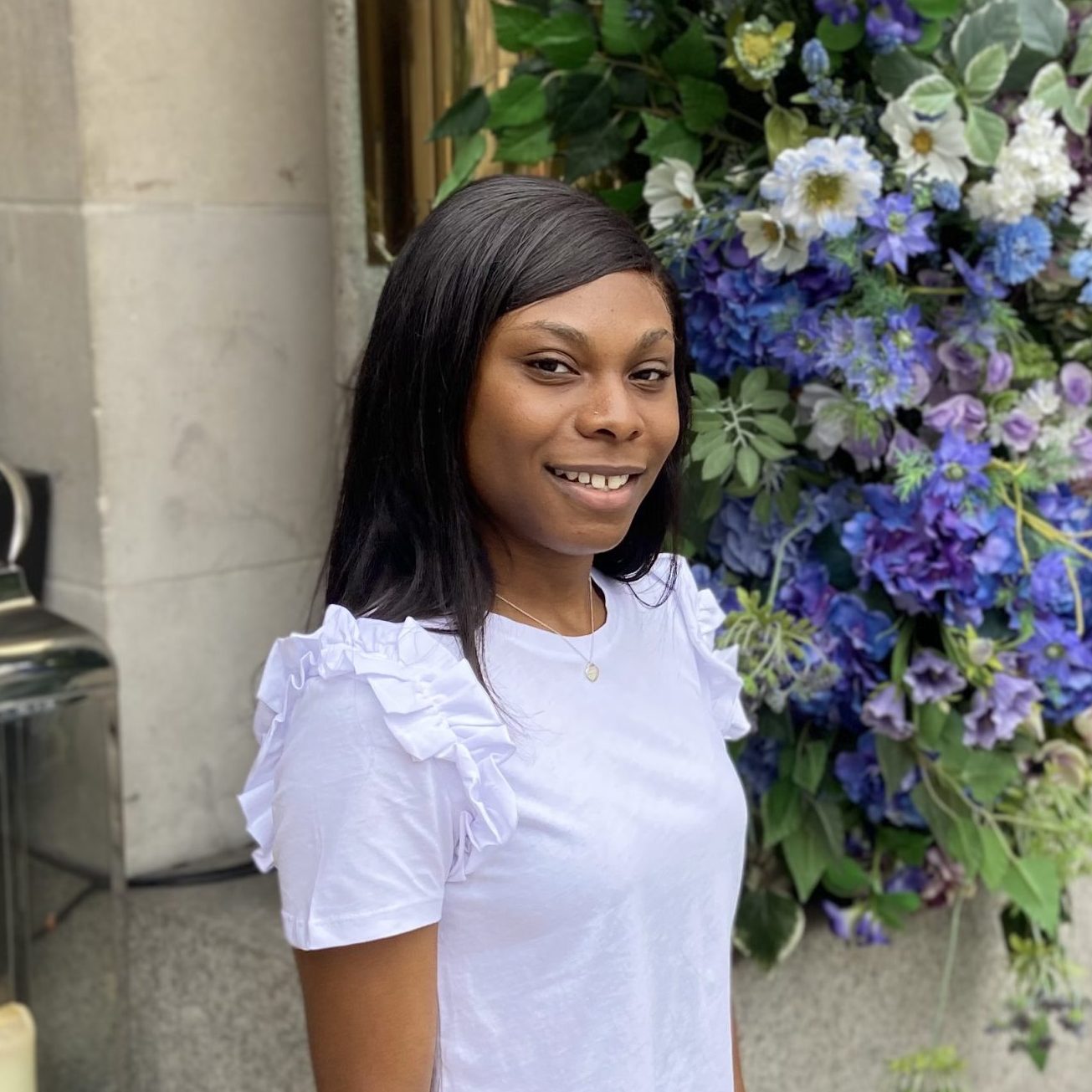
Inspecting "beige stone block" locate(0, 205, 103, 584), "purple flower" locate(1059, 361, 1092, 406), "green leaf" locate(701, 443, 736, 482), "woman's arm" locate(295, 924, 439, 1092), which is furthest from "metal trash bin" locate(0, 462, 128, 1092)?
"purple flower" locate(1059, 361, 1092, 406)

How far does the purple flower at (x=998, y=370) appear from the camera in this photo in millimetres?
1816

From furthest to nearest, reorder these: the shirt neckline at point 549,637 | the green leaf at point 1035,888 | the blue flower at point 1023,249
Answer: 1. the green leaf at point 1035,888
2. the blue flower at point 1023,249
3. the shirt neckline at point 549,637

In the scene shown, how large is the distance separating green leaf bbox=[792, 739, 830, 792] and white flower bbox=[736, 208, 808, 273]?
1.97ft

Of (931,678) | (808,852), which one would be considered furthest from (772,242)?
(808,852)

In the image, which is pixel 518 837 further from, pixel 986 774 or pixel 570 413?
pixel 986 774

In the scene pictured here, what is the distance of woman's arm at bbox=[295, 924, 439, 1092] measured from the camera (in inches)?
40.9

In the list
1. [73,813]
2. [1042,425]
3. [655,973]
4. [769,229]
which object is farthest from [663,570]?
[73,813]

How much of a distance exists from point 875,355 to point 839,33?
0.36 meters

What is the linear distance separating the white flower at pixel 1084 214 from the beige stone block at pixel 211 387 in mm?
1133

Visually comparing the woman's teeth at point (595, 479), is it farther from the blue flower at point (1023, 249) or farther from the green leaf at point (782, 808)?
the green leaf at point (782, 808)

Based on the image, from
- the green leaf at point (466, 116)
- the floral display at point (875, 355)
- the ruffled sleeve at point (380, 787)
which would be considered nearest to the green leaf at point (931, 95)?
the floral display at point (875, 355)

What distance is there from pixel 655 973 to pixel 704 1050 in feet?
0.35

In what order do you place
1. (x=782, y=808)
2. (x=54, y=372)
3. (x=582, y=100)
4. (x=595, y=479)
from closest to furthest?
(x=595, y=479) < (x=582, y=100) < (x=782, y=808) < (x=54, y=372)

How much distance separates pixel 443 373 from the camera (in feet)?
3.63
